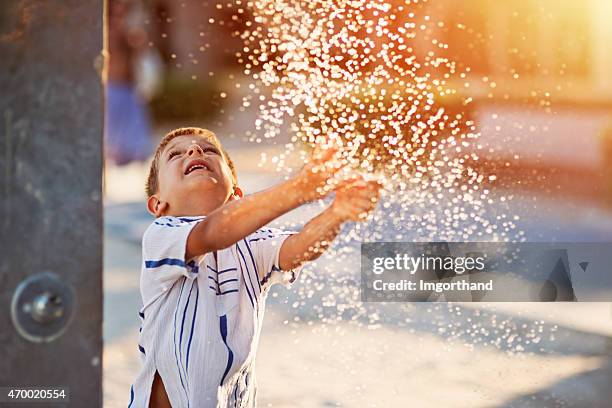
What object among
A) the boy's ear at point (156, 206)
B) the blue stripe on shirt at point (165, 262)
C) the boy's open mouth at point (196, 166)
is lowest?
the blue stripe on shirt at point (165, 262)

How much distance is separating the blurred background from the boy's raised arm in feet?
0.58

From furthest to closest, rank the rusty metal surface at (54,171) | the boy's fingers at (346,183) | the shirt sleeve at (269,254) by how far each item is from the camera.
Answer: the shirt sleeve at (269,254), the boy's fingers at (346,183), the rusty metal surface at (54,171)

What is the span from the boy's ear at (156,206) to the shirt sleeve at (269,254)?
0.43ft

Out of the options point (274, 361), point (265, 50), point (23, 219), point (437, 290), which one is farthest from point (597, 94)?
point (23, 219)

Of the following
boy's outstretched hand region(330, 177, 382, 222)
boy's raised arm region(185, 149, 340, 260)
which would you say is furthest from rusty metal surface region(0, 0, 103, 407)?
boy's outstretched hand region(330, 177, 382, 222)

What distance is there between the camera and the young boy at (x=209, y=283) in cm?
108

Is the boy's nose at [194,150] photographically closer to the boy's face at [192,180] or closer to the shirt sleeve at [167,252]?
the boy's face at [192,180]

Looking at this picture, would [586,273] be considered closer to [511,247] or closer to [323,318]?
[511,247]

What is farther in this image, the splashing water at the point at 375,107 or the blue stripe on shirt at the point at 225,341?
the splashing water at the point at 375,107

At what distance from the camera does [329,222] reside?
1.09 meters

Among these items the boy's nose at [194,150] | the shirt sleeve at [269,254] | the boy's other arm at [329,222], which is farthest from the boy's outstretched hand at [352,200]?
the boy's nose at [194,150]

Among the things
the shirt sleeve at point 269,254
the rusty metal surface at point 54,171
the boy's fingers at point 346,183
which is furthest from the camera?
the shirt sleeve at point 269,254

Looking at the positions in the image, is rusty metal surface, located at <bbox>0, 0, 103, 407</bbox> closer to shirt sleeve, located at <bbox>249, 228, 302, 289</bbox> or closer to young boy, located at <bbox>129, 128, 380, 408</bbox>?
young boy, located at <bbox>129, 128, 380, 408</bbox>

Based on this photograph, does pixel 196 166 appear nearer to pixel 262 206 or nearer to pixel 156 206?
pixel 156 206
